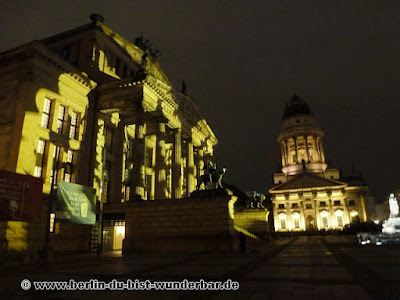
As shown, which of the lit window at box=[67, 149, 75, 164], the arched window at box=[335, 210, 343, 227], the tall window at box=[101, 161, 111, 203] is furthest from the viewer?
the arched window at box=[335, 210, 343, 227]

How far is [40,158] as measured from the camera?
75.5 ft

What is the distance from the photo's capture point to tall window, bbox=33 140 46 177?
74.3ft

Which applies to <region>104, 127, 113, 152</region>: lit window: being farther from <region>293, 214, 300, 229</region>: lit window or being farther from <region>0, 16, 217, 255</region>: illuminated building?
<region>293, 214, 300, 229</region>: lit window

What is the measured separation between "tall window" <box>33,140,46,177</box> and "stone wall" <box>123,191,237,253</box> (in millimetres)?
7564

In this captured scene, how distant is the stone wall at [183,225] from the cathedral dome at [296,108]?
96.0 meters

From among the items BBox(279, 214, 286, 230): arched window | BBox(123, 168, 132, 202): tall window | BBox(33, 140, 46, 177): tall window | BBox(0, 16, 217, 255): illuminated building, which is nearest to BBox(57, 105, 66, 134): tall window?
BBox(0, 16, 217, 255): illuminated building

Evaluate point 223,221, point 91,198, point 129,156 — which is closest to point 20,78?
point 91,198

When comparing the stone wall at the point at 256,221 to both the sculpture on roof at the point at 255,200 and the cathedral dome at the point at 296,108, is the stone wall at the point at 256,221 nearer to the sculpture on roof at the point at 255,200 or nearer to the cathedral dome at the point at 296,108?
the sculpture on roof at the point at 255,200

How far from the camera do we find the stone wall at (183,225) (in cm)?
2114

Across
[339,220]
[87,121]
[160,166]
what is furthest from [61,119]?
[339,220]

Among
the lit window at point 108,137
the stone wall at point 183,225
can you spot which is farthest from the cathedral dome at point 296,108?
the stone wall at point 183,225

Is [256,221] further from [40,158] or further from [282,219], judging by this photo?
[282,219]

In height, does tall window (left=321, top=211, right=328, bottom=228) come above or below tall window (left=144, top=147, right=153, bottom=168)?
below

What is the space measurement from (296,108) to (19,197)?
10908cm
